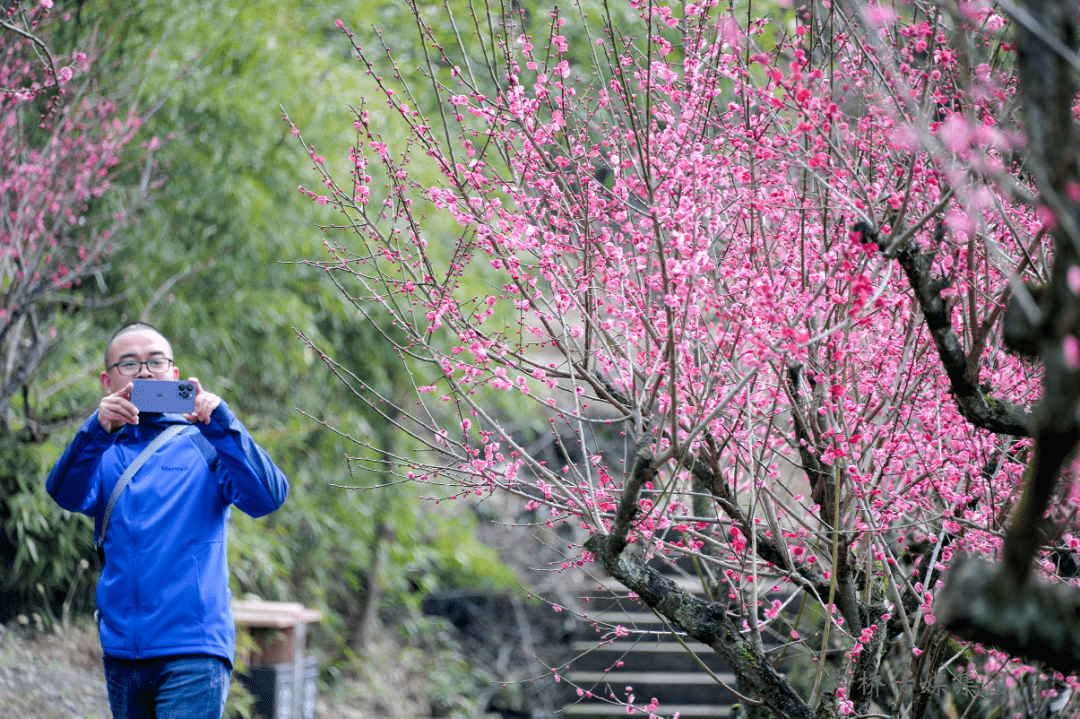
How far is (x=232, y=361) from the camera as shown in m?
5.93

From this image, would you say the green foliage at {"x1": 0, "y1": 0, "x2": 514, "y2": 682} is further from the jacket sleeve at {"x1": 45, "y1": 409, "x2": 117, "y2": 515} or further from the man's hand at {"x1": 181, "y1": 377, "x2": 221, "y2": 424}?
the man's hand at {"x1": 181, "y1": 377, "x2": 221, "y2": 424}

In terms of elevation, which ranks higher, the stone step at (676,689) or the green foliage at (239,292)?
the green foliage at (239,292)

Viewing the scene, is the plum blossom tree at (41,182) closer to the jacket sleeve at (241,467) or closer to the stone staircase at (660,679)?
the jacket sleeve at (241,467)

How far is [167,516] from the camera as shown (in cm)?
221

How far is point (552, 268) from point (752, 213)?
1.82 feet

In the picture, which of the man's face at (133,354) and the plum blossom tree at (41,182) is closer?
the man's face at (133,354)

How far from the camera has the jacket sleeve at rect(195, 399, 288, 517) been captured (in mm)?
2227

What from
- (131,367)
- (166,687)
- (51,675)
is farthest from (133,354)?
(51,675)

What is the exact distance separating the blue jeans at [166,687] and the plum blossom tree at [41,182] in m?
2.37

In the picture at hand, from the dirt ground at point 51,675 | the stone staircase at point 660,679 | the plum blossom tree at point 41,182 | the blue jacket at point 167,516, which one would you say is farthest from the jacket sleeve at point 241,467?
the stone staircase at point 660,679

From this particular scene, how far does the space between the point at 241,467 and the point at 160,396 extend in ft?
0.98

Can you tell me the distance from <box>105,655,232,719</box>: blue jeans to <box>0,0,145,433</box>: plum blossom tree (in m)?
2.37

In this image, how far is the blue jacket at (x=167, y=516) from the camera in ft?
6.95

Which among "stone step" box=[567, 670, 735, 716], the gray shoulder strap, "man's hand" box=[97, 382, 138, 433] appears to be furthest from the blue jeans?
"stone step" box=[567, 670, 735, 716]
